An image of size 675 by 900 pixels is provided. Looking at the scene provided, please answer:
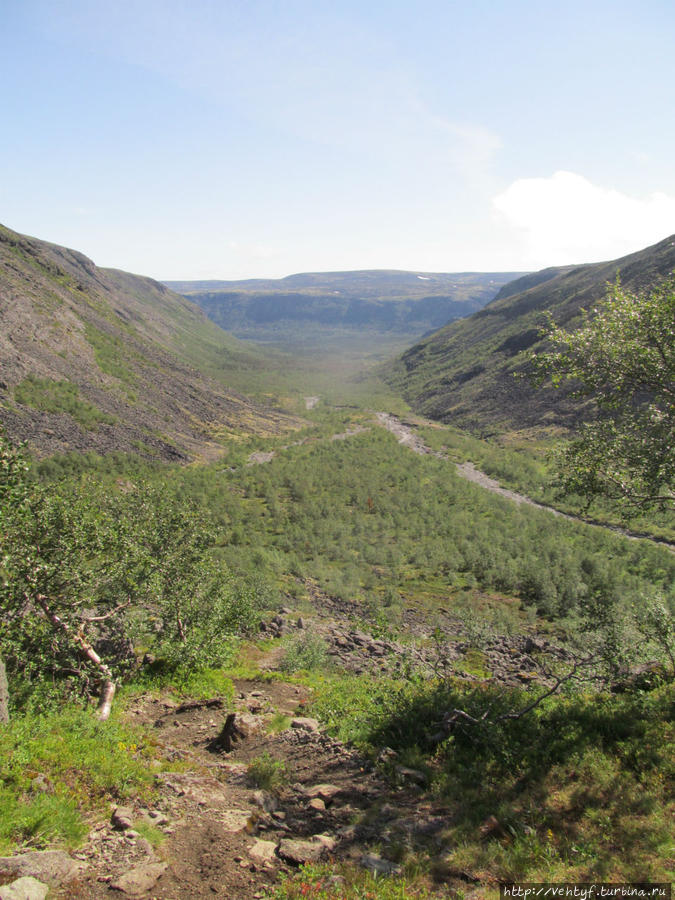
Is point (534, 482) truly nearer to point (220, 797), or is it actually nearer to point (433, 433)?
point (433, 433)

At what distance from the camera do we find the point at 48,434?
53.3 meters

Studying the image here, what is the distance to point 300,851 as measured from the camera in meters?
6.72

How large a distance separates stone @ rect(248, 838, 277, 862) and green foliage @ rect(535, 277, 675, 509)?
1017 cm

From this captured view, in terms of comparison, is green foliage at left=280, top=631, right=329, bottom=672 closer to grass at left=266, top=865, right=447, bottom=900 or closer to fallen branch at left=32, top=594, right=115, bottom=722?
fallen branch at left=32, top=594, right=115, bottom=722

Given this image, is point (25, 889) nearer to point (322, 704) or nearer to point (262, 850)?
point (262, 850)

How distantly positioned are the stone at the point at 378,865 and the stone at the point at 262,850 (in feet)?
4.45

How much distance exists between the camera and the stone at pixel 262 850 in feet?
21.8

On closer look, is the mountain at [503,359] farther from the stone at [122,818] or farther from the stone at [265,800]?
the stone at [122,818]

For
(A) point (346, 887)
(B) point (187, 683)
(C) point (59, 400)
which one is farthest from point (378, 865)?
(C) point (59, 400)

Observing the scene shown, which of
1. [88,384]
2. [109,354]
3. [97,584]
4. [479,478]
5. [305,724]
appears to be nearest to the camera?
[305,724]

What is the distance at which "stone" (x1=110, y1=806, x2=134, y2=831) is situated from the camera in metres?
6.83

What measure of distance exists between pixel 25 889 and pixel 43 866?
0.49m

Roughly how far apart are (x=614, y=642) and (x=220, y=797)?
34.5 ft

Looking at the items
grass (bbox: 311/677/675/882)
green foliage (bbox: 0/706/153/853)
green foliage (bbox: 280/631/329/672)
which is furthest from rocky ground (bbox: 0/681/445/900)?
green foliage (bbox: 280/631/329/672)
